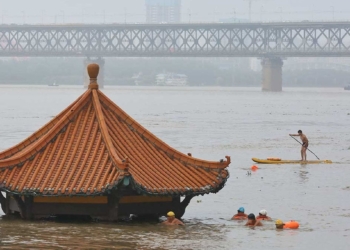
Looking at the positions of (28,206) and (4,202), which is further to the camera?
(4,202)

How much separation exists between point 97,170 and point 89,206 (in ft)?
3.00

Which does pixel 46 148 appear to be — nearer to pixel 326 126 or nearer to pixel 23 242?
pixel 23 242

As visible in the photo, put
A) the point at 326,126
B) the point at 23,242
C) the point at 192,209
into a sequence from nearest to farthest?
1. the point at 23,242
2. the point at 192,209
3. the point at 326,126

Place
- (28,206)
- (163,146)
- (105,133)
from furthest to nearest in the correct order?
(163,146), (28,206), (105,133)

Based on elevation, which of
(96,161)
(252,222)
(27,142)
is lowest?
(252,222)

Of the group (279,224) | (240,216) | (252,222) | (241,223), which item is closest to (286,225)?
(279,224)

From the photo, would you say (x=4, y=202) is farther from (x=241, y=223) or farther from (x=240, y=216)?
(x=240, y=216)

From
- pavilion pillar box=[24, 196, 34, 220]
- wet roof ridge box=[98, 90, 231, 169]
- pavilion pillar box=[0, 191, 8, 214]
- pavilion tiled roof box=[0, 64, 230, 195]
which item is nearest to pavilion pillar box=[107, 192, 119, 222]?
pavilion tiled roof box=[0, 64, 230, 195]

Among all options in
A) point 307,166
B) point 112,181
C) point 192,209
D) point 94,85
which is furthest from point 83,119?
point 307,166

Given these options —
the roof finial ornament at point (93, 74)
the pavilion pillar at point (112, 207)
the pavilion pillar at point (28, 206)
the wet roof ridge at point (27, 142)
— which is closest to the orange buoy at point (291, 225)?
the pavilion pillar at point (112, 207)

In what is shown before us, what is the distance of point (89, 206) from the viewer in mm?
21953

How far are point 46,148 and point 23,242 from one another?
2237 millimetres

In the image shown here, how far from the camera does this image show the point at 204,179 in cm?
2262

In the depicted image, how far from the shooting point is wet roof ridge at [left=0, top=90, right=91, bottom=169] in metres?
21.8
